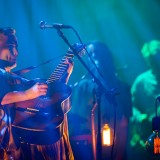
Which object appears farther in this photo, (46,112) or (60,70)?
(60,70)

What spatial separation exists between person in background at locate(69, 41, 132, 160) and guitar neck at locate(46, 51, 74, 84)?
1.25 ft

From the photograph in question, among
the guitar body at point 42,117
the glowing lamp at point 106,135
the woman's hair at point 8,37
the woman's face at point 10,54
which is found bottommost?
the glowing lamp at point 106,135

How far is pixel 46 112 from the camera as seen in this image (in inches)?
146

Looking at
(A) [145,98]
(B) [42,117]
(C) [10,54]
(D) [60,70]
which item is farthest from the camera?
(A) [145,98]

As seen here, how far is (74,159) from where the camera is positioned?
13.1ft

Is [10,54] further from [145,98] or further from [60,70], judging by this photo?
[145,98]

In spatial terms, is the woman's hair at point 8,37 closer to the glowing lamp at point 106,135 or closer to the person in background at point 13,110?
the person in background at point 13,110

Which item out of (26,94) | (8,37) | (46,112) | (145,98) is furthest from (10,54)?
(145,98)

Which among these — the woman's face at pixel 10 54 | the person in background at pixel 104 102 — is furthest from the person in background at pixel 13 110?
the person in background at pixel 104 102

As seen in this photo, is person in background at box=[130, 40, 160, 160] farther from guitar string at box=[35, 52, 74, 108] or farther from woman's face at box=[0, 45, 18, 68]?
woman's face at box=[0, 45, 18, 68]

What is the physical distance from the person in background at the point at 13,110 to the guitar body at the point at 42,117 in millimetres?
42

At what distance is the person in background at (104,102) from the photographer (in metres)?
4.18

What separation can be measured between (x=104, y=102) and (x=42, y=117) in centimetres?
94

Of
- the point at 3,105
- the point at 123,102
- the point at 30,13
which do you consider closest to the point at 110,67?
the point at 123,102
